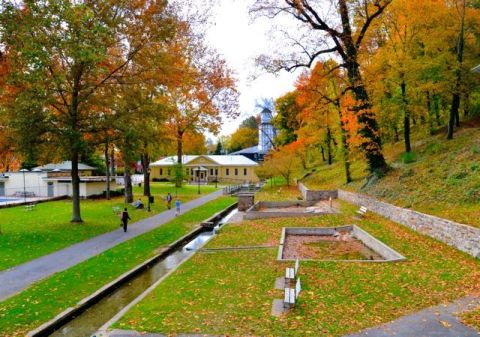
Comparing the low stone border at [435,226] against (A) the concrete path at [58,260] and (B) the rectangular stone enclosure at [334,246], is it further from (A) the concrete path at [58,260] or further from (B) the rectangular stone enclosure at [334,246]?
(A) the concrete path at [58,260]

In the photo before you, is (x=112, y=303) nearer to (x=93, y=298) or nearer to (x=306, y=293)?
(x=93, y=298)

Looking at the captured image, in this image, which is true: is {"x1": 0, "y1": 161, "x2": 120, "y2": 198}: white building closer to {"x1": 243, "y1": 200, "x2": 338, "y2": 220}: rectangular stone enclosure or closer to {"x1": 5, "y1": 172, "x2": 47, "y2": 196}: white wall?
{"x1": 5, "y1": 172, "x2": 47, "y2": 196}: white wall

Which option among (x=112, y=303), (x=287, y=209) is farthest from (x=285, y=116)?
(x=112, y=303)

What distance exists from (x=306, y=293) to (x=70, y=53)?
14292mm

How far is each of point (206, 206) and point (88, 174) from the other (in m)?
25.2

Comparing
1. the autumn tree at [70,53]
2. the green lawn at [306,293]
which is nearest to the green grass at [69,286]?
the green lawn at [306,293]

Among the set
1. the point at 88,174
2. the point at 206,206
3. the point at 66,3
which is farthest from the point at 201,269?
the point at 88,174

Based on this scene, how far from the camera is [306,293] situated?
30.8ft

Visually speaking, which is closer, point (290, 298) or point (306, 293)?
point (290, 298)

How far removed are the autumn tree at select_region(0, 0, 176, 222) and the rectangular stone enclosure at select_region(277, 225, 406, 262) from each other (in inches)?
459

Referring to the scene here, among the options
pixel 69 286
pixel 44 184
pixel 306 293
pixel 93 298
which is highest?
pixel 44 184

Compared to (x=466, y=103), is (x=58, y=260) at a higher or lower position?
lower

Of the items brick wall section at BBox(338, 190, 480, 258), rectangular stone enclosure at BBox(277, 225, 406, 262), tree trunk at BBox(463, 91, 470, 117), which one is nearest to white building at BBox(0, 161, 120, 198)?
rectangular stone enclosure at BBox(277, 225, 406, 262)

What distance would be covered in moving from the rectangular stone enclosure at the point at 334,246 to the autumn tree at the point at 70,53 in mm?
11666
